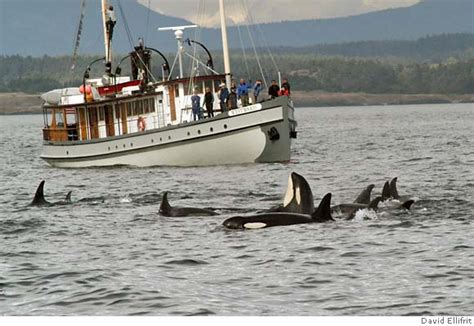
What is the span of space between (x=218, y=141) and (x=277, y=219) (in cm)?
2342

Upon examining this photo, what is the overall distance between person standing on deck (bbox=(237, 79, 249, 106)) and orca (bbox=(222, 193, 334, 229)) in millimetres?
22722

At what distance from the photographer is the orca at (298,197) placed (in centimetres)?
2611

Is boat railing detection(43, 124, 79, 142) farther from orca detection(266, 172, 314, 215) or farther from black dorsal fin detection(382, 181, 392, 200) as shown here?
orca detection(266, 172, 314, 215)

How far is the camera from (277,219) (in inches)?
1031

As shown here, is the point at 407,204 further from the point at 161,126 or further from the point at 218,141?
the point at 161,126

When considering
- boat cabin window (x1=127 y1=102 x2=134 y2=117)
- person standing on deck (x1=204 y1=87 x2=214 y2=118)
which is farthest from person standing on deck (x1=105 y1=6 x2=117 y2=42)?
person standing on deck (x1=204 y1=87 x2=214 y2=118)

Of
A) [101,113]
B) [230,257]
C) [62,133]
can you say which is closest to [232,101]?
[101,113]

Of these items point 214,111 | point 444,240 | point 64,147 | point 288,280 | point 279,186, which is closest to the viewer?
point 288,280

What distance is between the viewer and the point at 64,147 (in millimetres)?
55594

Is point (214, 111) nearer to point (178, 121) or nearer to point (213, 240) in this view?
point (178, 121)

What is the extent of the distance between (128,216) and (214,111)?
806 inches

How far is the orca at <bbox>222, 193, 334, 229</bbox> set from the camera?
26094mm

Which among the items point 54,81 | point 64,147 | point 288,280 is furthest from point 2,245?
point 54,81

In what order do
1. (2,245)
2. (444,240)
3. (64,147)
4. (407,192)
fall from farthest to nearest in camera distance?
1. (64,147)
2. (407,192)
3. (2,245)
4. (444,240)
